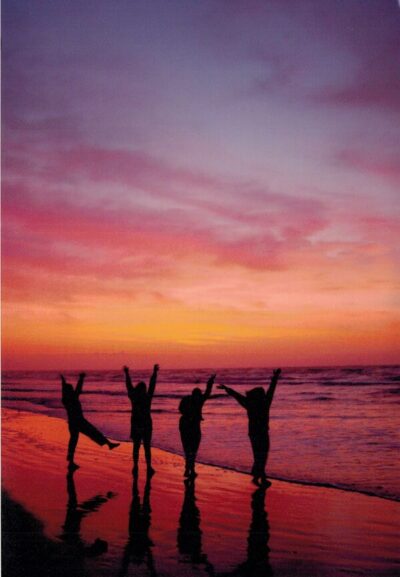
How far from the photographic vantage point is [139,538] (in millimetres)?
3270

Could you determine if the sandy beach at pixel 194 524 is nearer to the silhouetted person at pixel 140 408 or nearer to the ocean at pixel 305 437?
the silhouetted person at pixel 140 408

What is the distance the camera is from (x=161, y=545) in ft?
10.3

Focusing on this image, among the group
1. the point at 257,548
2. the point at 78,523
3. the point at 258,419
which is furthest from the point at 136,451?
the point at 257,548

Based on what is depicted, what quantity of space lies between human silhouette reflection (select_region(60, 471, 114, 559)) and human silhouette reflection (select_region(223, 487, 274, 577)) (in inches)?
28.4

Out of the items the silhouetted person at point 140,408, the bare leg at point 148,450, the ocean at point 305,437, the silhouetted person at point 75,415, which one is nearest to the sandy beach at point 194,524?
the bare leg at point 148,450

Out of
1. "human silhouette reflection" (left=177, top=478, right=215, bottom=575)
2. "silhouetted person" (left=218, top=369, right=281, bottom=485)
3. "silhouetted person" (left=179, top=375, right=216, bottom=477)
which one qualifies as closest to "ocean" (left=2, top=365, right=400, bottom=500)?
"silhouetted person" (left=179, top=375, right=216, bottom=477)

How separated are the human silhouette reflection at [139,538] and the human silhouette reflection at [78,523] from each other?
15 cm

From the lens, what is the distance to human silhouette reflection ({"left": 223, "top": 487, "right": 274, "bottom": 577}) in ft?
9.17

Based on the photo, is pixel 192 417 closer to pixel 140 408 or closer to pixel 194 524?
pixel 140 408

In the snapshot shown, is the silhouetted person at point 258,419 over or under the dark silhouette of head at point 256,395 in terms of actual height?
under

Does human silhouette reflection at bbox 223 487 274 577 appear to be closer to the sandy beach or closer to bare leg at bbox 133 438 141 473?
the sandy beach

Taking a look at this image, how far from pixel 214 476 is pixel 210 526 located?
1.77 m

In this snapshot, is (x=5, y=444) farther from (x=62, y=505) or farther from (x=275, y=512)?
(x=275, y=512)

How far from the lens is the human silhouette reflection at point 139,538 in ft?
9.42
